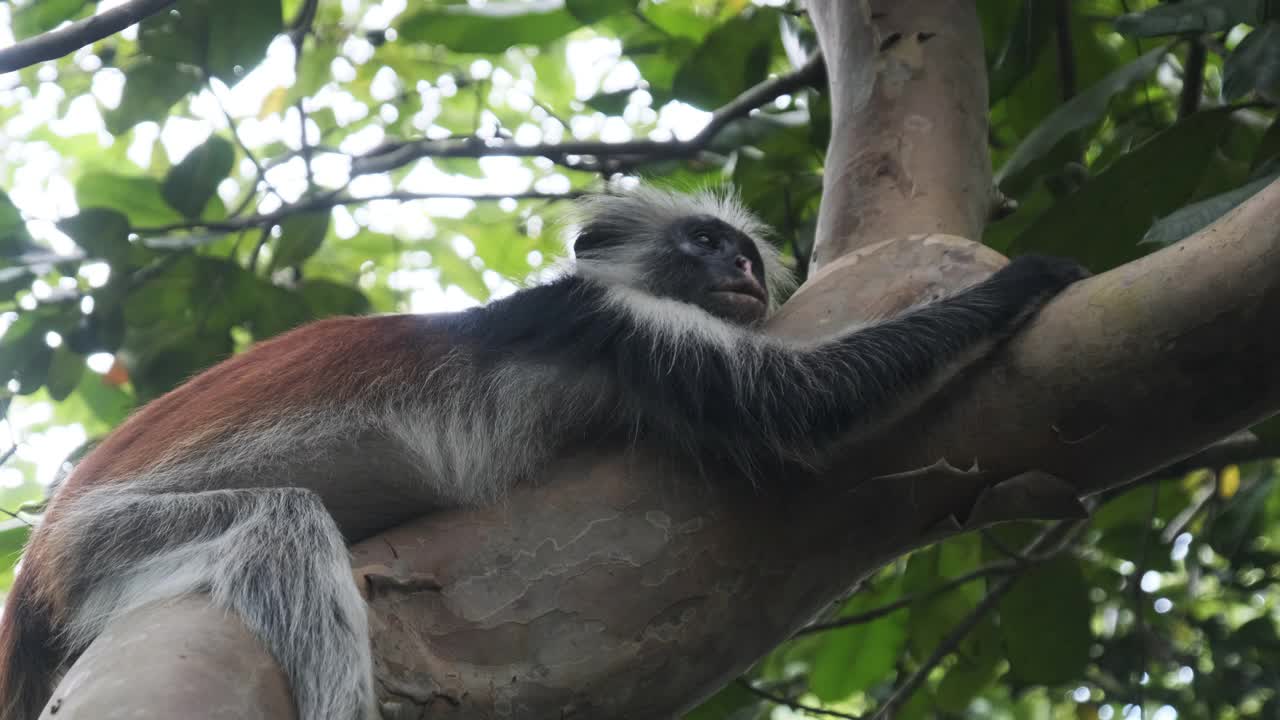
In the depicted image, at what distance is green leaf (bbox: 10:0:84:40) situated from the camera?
14.2 ft

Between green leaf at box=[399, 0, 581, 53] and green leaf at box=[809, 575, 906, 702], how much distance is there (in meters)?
2.69

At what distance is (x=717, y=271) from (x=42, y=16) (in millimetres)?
2661

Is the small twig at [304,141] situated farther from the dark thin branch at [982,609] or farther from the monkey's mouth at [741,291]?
the dark thin branch at [982,609]

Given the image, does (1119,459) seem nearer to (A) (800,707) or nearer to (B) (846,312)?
(B) (846,312)

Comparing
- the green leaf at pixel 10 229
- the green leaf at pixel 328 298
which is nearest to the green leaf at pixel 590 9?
the green leaf at pixel 328 298

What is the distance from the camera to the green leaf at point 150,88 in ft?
16.3

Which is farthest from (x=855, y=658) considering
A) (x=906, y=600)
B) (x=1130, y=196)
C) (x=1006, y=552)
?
(x=1130, y=196)

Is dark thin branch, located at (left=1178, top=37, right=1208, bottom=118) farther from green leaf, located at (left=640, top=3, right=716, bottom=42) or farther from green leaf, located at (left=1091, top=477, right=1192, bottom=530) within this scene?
green leaf, located at (left=640, top=3, right=716, bottom=42)

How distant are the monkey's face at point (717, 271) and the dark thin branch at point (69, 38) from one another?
2070mm

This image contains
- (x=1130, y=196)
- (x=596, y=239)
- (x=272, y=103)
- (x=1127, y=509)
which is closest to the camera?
(x=1130, y=196)

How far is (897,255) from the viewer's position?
331 centimetres

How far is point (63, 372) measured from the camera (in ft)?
16.6

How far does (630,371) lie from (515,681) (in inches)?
43.3

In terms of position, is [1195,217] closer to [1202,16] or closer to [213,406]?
[1202,16]
